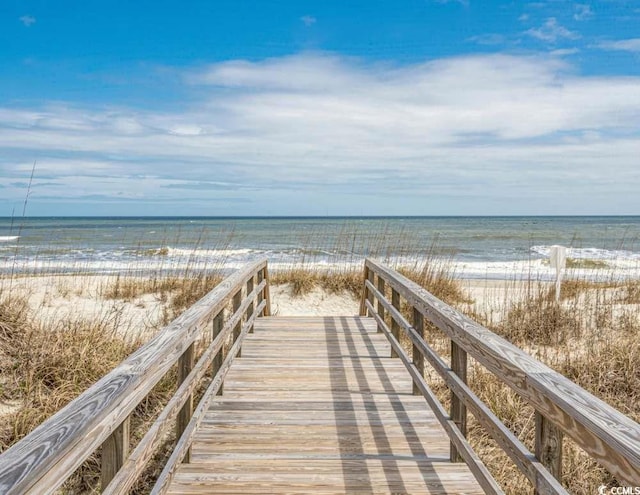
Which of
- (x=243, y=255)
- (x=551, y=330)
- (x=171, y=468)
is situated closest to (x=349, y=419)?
(x=171, y=468)

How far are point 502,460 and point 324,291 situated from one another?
710 cm

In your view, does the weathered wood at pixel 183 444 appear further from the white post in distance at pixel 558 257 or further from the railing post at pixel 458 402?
the white post in distance at pixel 558 257

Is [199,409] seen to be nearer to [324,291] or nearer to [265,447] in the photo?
[265,447]

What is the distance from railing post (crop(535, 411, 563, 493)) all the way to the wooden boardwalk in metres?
0.95

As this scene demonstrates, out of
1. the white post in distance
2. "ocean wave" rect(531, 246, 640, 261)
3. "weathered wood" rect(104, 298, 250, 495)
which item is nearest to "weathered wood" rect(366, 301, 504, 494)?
"weathered wood" rect(104, 298, 250, 495)

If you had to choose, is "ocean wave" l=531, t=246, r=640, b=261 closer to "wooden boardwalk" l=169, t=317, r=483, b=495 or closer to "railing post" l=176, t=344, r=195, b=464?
"wooden boardwalk" l=169, t=317, r=483, b=495

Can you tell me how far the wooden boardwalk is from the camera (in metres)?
2.62

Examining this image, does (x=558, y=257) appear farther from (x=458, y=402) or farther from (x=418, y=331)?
(x=458, y=402)

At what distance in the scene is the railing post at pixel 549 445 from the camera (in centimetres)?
167

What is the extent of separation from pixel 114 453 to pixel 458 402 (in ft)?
5.97

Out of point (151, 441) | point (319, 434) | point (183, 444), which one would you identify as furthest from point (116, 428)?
point (319, 434)

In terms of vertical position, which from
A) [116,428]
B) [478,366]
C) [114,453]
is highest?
[116,428]

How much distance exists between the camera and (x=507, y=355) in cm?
202

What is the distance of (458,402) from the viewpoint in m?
2.79
